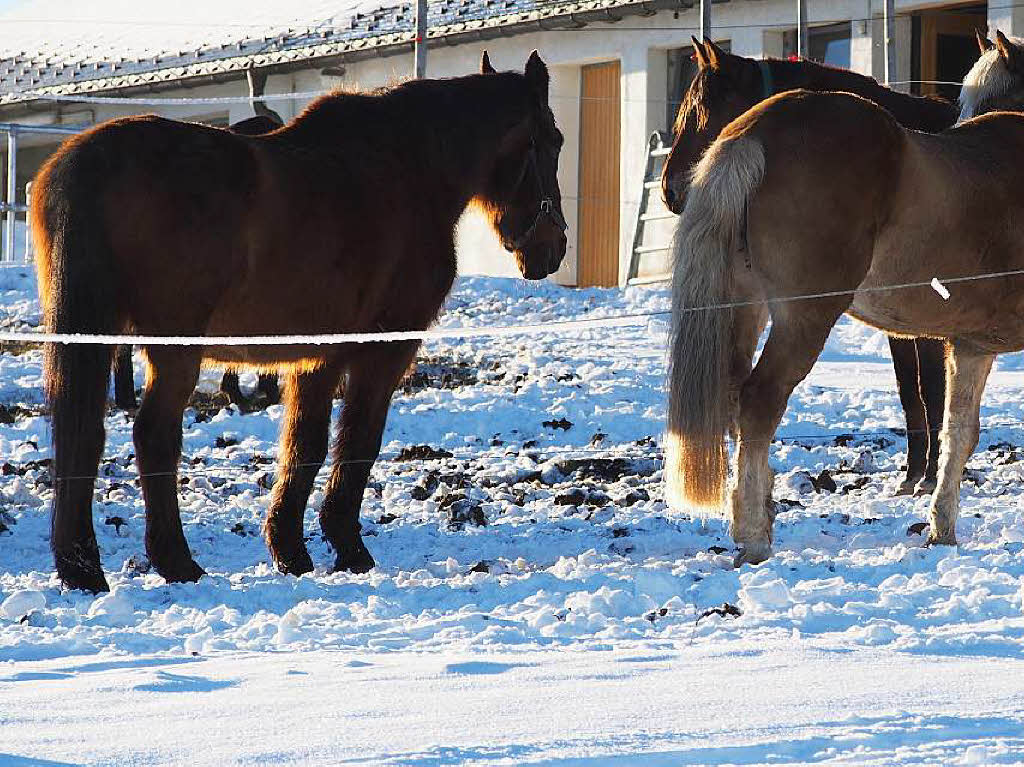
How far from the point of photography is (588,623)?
4.86 meters

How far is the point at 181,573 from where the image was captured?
6.07 metres

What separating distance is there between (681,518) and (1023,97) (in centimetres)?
244

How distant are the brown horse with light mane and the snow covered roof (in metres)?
12.0

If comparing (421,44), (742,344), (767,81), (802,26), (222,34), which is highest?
(222,34)

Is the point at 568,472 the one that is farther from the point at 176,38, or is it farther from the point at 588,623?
the point at 176,38

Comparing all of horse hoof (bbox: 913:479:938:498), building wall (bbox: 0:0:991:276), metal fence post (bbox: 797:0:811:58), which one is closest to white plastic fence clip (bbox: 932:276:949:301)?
horse hoof (bbox: 913:479:938:498)

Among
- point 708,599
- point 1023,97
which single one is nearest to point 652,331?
point 1023,97

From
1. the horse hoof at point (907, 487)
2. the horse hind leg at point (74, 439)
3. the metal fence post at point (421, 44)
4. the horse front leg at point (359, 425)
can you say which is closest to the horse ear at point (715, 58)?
the horse front leg at point (359, 425)

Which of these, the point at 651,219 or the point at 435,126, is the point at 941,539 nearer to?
the point at 435,126

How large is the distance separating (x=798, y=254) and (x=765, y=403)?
1.87 ft

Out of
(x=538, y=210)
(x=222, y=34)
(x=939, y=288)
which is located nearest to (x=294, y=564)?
(x=538, y=210)

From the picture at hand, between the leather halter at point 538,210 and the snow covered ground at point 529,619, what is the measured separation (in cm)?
122

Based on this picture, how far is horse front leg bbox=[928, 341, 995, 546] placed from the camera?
6719 millimetres

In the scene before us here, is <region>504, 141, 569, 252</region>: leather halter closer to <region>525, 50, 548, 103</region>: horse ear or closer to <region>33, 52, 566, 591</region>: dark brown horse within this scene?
<region>33, 52, 566, 591</region>: dark brown horse
